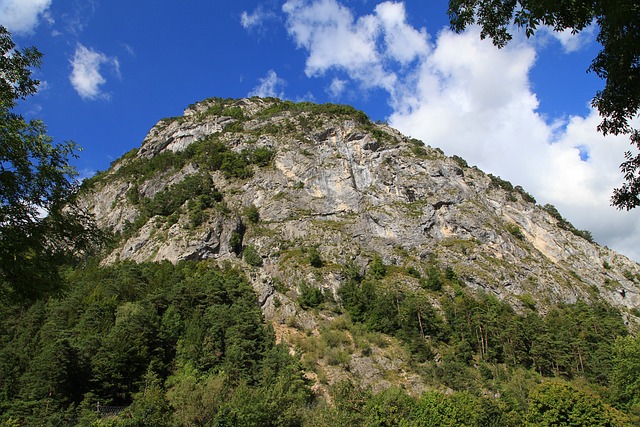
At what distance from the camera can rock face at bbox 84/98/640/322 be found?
7638cm

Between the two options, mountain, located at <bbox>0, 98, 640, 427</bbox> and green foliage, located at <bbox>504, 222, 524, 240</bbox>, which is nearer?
mountain, located at <bbox>0, 98, 640, 427</bbox>

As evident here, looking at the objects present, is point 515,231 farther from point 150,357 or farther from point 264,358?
point 150,357

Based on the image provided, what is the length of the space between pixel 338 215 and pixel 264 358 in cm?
4416

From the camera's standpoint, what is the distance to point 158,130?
133625 millimetres

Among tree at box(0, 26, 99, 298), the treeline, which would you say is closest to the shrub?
the treeline

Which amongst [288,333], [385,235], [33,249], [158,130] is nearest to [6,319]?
[288,333]

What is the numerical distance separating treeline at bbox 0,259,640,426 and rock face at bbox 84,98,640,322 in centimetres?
566

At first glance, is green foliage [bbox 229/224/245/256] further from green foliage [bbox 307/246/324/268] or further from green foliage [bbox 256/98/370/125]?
green foliage [bbox 256/98/370/125]

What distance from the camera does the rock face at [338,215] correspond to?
251 feet

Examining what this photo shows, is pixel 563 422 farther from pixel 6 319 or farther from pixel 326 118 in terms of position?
pixel 326 118

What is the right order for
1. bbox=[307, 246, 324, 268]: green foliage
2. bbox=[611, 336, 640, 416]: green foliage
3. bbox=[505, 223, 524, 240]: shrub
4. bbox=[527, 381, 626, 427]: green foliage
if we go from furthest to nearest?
bbox=[505, 223, 524, 240]: shrub
bbox=[307, 246, 324, 268]: green foliage
bbox=[611, 336, 640, 416]: green foliage
bbox=[527, 381, 626, 427]: green foliage

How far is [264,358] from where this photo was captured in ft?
159

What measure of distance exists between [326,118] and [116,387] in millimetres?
85554

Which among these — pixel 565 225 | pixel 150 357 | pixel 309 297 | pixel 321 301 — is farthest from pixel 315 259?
pixel 565 225
